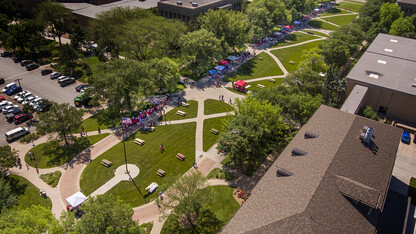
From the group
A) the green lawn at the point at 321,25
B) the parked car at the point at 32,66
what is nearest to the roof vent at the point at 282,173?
the parked car at the point at 32,66

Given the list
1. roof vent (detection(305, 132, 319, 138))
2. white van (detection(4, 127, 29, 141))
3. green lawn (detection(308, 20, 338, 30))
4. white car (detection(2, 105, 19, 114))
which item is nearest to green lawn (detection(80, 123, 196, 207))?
white van (detection(4, 127, 29, 141))

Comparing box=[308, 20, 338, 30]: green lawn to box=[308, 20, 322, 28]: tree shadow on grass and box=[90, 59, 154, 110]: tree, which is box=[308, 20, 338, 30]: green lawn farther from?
box=[90, 59, 154, 110]: tree

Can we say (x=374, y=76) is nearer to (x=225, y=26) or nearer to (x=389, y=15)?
(x=225, y=26)

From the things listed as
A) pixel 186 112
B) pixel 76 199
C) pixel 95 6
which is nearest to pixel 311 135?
pixel 186 112

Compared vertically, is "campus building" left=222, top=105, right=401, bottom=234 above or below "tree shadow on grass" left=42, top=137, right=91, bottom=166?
above

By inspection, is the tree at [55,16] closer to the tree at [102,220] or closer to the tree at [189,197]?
the tree at [102,220]

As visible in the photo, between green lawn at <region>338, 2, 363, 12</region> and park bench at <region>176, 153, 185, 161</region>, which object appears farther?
green lawn at <region>338, 2, 363, 12</region>

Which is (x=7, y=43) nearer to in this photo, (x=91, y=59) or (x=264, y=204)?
(x=91, y=59)
